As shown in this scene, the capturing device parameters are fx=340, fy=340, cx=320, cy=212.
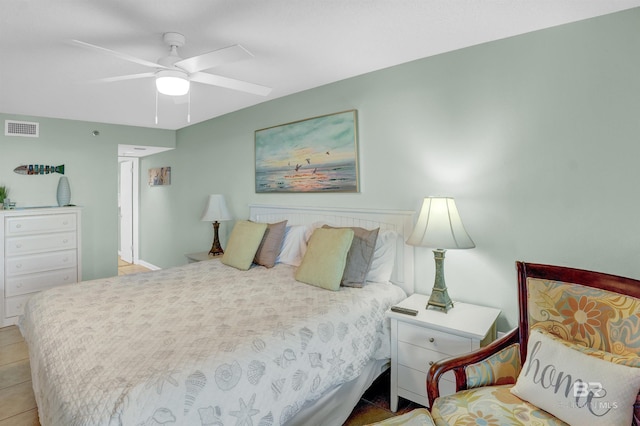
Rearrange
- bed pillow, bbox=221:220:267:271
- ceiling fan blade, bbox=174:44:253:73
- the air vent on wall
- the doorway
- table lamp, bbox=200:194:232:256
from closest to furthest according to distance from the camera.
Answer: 1. ceiling fan blade, bbox=174:44:253:73
2. bed pillow, bbox=221:220:267:271
3. the air vent on wall
4. table lamp, bbox=200:194:232:256
5. the doorway

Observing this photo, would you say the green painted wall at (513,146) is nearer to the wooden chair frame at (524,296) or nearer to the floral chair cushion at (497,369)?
the wooden chair frame at (524,296)

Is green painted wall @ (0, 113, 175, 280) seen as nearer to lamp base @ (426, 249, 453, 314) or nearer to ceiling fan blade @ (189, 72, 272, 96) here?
ceiling fan blade @ (189, 72, 272, 96)

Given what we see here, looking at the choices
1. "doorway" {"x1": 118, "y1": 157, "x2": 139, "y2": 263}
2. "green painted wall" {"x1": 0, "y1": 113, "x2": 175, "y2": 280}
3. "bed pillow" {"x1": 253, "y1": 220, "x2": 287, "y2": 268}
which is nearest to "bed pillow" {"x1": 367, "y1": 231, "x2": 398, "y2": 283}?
"bed pillow" {"x1": 253, "y1": 220, "x2": 287, "y2": 268}

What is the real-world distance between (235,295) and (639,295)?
2043 mm

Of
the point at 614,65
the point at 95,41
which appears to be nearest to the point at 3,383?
the point at 95,41

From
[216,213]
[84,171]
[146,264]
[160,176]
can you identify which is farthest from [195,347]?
[146,264]

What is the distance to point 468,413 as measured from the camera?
1.36m

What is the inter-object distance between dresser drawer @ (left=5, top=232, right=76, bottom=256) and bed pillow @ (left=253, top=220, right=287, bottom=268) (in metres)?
2.45

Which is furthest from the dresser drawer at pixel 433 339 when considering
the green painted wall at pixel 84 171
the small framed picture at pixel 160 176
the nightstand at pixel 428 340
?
the small framed picture at pixel 160 176

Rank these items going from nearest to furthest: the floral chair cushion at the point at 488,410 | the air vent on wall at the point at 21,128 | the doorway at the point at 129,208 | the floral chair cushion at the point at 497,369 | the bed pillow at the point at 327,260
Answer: the floral chair cushion at the point at 488,410 → the floral chair cushion at the point at 497,369 → the bed pillow at the point at 327,260 → the air vent on wall at the point at 21,128 → the doorway at the point at 129,208

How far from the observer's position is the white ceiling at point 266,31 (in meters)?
1.74

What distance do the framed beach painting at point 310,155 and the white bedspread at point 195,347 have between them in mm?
1041

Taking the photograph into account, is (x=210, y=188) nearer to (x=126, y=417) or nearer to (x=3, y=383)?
(x=3, y=383)

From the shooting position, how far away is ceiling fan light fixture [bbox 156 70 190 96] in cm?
197
